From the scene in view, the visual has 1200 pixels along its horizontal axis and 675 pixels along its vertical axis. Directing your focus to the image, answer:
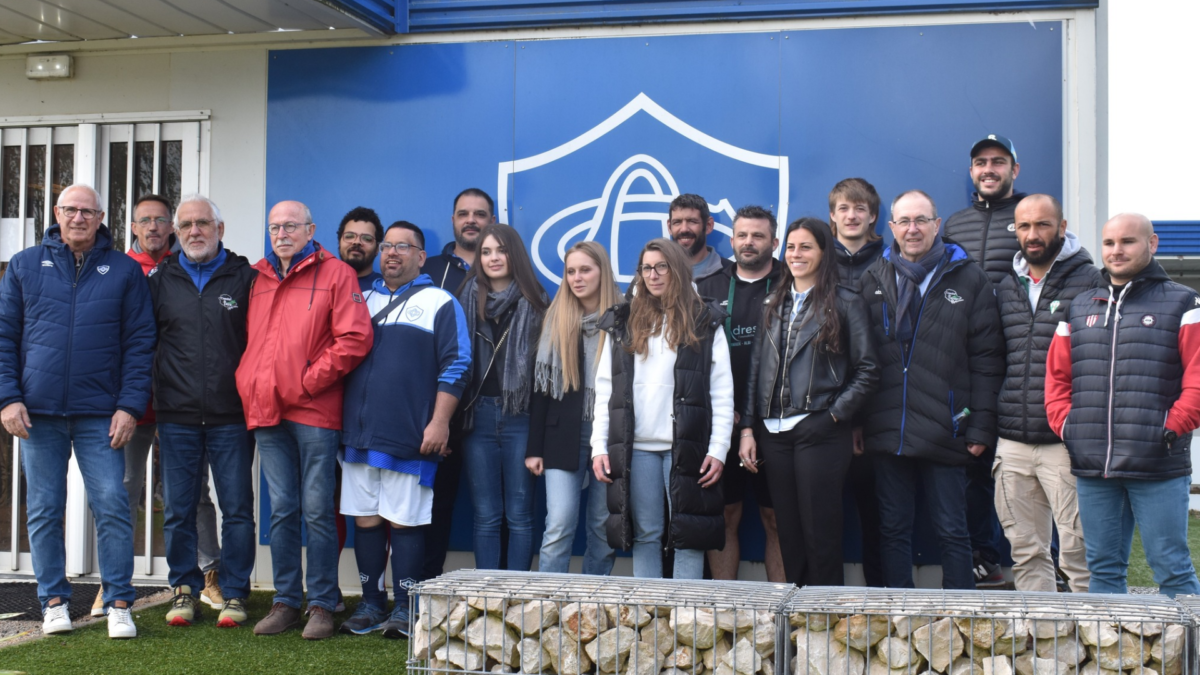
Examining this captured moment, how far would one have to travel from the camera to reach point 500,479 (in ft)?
14.8

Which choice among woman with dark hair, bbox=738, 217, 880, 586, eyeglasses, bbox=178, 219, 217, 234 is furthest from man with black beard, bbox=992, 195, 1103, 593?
eyeglasses, bbox=178, 219, 217, 234

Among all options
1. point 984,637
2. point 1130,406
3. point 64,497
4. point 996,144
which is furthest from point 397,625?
point 996,144

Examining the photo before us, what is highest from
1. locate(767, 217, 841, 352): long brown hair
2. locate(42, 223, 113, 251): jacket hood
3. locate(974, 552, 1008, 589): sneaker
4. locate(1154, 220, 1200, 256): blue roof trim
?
locate(1154, 220, 1200, 256): blue roof trim

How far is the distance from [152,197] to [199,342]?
3.18 feet

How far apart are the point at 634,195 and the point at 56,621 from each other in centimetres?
321

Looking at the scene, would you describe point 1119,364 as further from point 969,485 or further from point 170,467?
point 170,467

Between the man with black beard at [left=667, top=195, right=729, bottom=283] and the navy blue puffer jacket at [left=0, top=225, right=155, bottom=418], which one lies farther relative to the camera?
the man with black beard at [left=667, top=195, right=729, bottom=283]

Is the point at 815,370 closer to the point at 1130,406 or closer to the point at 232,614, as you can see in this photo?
the point at 1130,406

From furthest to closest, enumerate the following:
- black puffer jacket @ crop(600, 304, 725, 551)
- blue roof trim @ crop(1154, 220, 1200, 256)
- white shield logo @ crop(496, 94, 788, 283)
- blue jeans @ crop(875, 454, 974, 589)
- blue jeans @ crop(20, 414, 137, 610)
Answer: blue roof trim @ crop(1154, 220, 1200, 256), white shield logo @ crop(496, 94, 788, 283), blue jeans @ crop(20, 414, 137, 610), blue jeans @ crop(875, 454, 974, 589), black puffer jacket @ crop(600, 304, 725, 551)

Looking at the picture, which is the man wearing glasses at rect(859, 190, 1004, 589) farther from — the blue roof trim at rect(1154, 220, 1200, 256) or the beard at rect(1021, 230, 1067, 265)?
the blue roof trim at rect(1154, 220, 1200, 256)

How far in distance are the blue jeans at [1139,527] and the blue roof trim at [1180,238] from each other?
34.1 feet

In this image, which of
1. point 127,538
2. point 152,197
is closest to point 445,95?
point 152,197

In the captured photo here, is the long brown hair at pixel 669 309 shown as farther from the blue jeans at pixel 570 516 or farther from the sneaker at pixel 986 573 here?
the sneaker at pixel 986 573

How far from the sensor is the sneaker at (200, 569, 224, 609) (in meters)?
4.84
